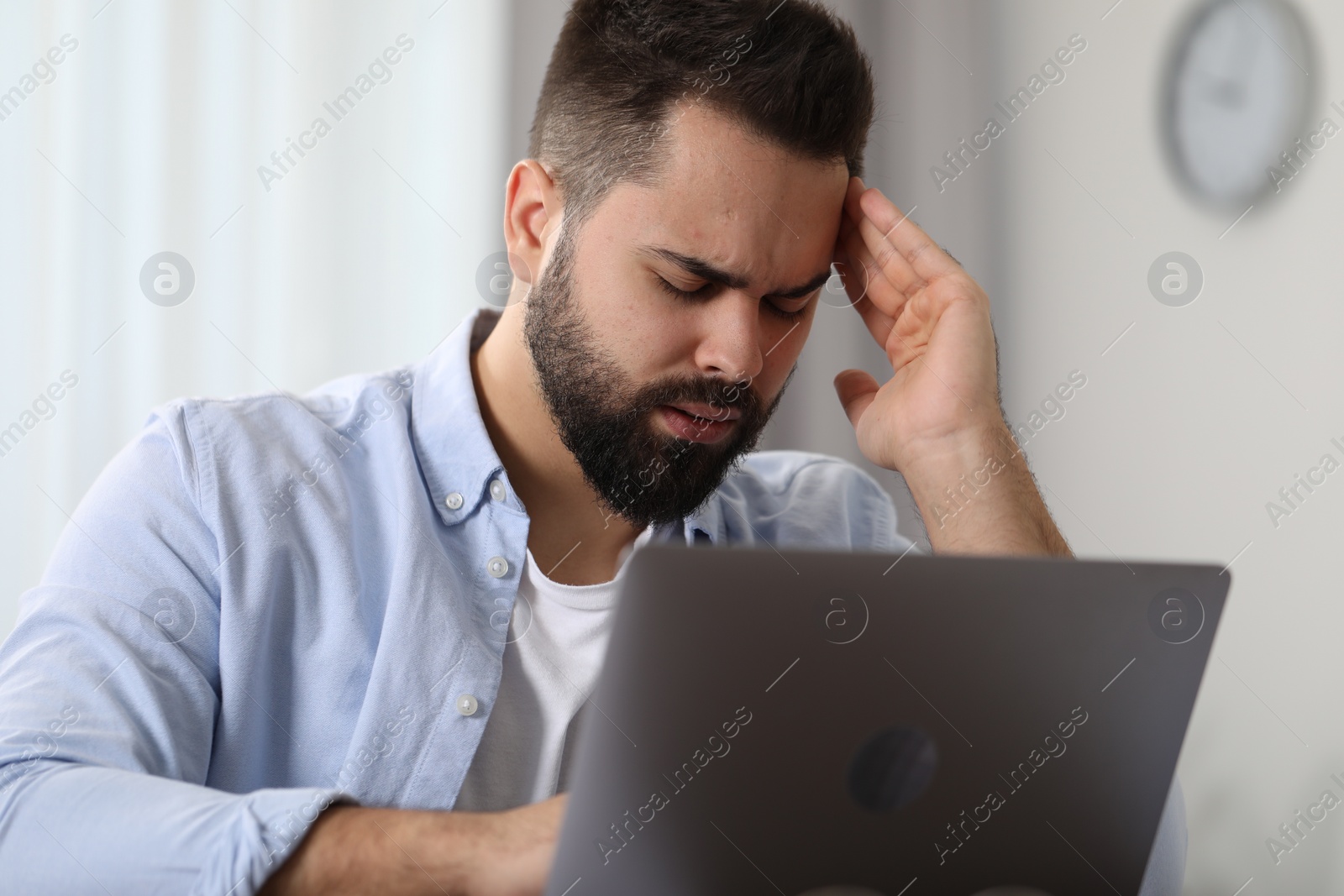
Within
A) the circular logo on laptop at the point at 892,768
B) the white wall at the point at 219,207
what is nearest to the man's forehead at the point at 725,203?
the circular logo on laptop at the point at 892,768

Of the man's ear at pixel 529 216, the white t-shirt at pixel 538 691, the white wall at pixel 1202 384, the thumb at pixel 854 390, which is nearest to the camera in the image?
the white t-shirt at pixel 538 691

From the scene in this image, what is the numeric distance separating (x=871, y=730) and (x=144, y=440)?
814 mm

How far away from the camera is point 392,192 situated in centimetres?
196

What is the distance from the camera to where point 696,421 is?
127 centimetres

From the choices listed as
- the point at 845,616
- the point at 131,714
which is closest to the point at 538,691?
the point at 131,714

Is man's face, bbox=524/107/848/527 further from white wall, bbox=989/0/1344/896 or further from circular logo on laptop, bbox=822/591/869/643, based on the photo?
white wall, bbox=989/0/1344/896

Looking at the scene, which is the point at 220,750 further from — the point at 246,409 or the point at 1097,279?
the point at 1097,279

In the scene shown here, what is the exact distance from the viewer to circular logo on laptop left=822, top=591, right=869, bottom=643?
1.90 feet

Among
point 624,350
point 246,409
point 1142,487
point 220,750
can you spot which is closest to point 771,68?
point 624,350

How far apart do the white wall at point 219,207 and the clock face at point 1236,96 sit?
1275mm

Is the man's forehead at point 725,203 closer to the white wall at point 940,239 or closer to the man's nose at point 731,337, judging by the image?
the man's nose at point 731,337

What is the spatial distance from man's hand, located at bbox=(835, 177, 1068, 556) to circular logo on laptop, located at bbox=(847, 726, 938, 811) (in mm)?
522

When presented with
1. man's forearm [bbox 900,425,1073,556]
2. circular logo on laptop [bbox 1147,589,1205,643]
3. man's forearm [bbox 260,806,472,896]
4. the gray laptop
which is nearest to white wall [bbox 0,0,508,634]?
man's forearm [bbox 900,425,1073,556]

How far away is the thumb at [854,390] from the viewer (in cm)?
148
